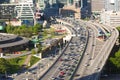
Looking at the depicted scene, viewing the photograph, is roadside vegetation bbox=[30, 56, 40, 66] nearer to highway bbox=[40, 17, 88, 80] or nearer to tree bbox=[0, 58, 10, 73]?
highway bbox=[40, 17, 88, 80]

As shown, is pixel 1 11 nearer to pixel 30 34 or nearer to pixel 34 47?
pixel 30 34

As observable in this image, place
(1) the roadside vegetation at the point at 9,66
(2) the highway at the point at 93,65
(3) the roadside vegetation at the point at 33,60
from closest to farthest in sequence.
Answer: (2) the highway at the point at 93,65, (1) the roadside vegetation at the point at 9,66, (3) the roadside vegetation at the point at 33,60

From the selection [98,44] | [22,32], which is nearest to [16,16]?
[22,32]

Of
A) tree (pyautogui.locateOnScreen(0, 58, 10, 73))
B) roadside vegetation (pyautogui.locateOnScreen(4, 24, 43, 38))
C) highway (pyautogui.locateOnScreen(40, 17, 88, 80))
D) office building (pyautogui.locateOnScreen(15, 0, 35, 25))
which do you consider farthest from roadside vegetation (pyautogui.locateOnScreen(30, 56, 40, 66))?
office building (pyautogui.locateOnScreen(15, 0, 35, 25))

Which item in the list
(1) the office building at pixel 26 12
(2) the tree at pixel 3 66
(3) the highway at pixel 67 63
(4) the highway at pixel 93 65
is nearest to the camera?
(3) the highway at pixel 67 63

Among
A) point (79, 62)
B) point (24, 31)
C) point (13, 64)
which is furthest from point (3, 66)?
point (24, 31)

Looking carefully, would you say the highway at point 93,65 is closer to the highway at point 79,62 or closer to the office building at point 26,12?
the highway at point 79,62

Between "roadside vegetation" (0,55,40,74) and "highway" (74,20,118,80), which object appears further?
"roadside vegetation" (0,55,40,74)

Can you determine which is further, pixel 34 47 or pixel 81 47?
pixel 34 47

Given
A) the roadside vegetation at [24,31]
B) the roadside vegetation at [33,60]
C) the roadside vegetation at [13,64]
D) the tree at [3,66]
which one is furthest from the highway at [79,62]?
the roadside vegetation at [24,31]

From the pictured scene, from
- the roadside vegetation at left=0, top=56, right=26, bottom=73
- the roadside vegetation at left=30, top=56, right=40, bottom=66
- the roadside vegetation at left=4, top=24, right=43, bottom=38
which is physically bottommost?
the roadside vegetation at left=4, top=24, right=43, bottom=38

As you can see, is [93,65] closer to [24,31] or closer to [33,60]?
[33,60]
